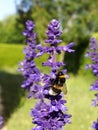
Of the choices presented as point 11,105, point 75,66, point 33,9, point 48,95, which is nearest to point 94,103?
point 48,95

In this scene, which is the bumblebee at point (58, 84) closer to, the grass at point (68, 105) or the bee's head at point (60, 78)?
the bee's head at point (60, 78)

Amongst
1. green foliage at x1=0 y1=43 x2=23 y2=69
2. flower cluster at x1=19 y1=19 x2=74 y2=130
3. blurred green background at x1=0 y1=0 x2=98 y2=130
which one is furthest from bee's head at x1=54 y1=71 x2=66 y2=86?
green foliage at x1=0 y1=43 x2=23 y2=69

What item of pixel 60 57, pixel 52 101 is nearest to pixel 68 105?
pixel 52 101

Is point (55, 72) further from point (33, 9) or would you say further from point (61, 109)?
point (33, 9)

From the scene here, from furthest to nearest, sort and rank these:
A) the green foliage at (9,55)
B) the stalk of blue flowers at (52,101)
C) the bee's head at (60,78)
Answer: the green foliage at (9,55) → the stalk of blue flowers at (52,101) → the bee's head at (60,78)

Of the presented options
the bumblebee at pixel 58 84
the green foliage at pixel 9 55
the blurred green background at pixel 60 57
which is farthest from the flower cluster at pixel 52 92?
the green foliage at pixel 9 55

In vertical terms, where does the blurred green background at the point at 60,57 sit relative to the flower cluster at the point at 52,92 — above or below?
above

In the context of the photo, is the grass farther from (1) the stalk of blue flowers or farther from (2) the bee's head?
(2) the bee's head

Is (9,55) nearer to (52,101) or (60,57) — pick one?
(60,57)
